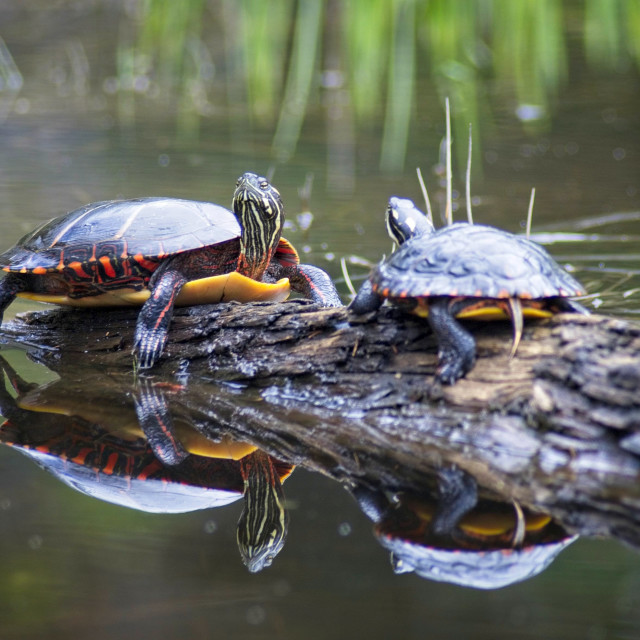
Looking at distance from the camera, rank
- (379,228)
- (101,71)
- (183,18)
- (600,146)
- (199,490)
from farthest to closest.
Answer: (101,71)
(600,146)
(379,228)
(199,490)
(183,18)

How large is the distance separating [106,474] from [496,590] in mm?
1321

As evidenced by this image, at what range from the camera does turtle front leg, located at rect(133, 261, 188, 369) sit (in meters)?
3.30

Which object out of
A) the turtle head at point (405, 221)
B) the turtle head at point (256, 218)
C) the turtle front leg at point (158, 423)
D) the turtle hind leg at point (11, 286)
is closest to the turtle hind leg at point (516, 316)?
the turtle head at point (405, 221)

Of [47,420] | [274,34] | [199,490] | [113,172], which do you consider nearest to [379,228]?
[113,172]

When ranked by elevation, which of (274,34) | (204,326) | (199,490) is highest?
(274,34)

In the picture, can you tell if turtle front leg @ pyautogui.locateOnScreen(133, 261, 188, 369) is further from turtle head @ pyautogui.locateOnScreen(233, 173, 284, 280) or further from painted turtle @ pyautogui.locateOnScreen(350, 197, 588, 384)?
painted turtle @ pyautogui.locateOnScreen(350, 197, 588, 384)

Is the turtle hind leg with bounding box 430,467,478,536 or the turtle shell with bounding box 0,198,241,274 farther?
the turtle shell with bounding box 0,198,241,274

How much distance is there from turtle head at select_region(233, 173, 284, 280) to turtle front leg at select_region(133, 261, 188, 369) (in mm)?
454

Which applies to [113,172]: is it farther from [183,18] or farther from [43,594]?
[183,18]

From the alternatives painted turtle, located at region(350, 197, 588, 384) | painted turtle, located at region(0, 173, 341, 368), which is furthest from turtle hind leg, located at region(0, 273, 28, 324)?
painted turtle, located at region(350, 197, 588, 384)

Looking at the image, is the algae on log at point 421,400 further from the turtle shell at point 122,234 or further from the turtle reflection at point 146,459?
the turtle shell at point 122,234

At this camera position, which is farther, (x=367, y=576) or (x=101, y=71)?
(x=101, y=71)

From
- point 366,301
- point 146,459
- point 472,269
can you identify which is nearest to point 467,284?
point 472,269

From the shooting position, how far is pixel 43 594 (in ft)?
6.01
